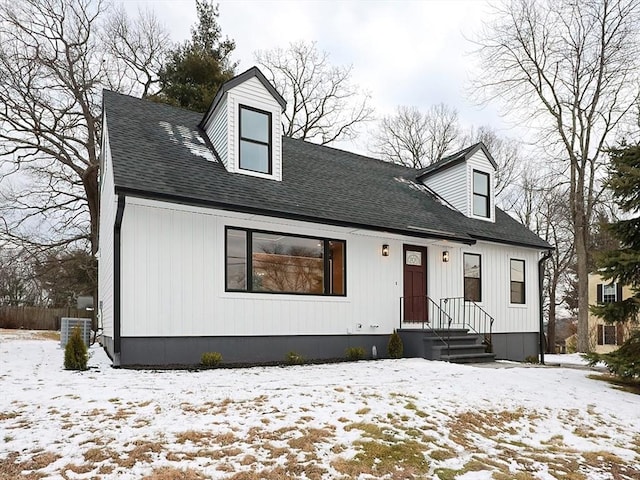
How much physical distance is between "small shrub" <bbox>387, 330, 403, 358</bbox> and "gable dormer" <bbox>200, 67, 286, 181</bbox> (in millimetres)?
4577

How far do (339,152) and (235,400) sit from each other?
1072 cm

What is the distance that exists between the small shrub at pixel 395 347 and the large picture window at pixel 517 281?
16.7 ft

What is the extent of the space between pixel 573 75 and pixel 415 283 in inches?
499

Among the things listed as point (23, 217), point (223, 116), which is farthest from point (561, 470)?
point (23, 217)

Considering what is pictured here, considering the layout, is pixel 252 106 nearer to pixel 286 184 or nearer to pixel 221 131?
pixel 221 131

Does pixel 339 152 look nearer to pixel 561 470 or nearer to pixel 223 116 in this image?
pixel 223 116

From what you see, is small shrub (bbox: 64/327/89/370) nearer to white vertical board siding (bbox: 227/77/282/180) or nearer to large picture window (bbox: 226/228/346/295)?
large picture window (bbox: 226/228/346/295)

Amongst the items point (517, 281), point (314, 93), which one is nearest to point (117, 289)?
point (517, 281)

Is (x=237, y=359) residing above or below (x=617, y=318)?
below

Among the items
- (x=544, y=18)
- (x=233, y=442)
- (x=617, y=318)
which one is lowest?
(x=233, y=442)

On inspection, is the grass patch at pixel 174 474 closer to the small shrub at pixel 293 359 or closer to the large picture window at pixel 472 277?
the small shrub at pixel 293 359

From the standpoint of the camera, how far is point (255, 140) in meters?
10.6

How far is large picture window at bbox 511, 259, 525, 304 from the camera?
46.7ft

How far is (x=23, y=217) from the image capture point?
21.3m
